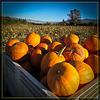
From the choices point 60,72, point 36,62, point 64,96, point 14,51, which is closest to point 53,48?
point 36,62

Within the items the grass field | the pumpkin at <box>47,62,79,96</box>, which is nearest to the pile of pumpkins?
the pumpkin at <box>47,62,79,96</box>

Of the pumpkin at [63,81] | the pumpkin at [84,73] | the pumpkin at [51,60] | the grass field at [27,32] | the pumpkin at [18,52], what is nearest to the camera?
the pumpkin at [63,81]

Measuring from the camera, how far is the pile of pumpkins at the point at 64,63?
1.18 meters

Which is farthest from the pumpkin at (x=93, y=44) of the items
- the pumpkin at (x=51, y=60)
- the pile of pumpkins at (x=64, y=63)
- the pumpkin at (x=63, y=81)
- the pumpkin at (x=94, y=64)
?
the pumpkin at (x=63, y=81)

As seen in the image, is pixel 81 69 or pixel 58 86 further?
pixel 81 69

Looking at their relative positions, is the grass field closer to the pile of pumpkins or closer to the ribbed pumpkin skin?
the pile of pumpkins

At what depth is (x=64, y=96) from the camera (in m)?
1.20

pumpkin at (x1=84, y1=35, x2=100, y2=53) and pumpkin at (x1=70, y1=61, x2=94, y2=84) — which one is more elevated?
pumpkin at (x1=84, y1=35, x2=100, y2=53)

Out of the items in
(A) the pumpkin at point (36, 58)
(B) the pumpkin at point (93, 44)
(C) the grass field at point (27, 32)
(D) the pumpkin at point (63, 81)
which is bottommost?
(D) the pumpkin at point (63, 81)

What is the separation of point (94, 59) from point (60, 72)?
886mm

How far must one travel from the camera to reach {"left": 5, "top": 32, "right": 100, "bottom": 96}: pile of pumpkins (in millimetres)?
1177

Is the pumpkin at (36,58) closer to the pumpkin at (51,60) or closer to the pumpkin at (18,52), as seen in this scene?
the pumpkin at (18,52)

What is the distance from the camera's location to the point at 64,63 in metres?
1.29

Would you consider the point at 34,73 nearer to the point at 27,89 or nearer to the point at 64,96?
the point at 27,89
